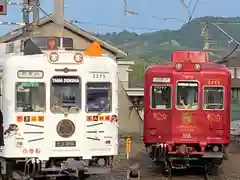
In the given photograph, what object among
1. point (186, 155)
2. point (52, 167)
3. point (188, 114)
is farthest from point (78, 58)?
point (186, 155)

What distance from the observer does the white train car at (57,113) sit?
13234mm

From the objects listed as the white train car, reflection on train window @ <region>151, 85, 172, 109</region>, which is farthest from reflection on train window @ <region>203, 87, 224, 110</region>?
the white train car

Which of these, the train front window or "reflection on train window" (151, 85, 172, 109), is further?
"reflection on train window" (151, 85, 172, 109)

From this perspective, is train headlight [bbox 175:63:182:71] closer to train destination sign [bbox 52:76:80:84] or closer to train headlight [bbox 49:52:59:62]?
train destination sign [bbox 52:76:80:84]

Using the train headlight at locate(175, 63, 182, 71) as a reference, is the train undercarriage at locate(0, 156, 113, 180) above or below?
below

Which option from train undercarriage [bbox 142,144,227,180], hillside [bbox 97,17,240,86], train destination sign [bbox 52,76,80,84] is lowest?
train undercarriage [bbox 142,144,227,180]

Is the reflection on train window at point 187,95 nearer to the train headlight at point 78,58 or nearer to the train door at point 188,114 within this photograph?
the train door at point 188,114

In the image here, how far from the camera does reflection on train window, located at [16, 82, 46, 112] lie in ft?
43.5

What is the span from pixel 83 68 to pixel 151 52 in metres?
67.5

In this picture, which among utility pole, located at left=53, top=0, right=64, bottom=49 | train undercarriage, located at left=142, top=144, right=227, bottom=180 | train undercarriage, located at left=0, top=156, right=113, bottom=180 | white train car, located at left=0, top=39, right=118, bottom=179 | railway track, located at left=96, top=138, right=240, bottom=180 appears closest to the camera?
white train car, located at left=0, top=39, right=118, bottom=179

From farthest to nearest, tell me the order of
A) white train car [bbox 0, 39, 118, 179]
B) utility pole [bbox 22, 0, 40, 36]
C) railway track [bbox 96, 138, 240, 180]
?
1. utility pole [bbox 22, 0, 40, 36]
2. railway track [bbox 96, 138, 240, 180]
3. white train car [bbox 0, 39, 118, 179]

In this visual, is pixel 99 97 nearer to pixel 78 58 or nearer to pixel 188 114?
pixel 78 58

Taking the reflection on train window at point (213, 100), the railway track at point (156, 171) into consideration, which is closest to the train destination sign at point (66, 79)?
the railway track at point (156, 171)

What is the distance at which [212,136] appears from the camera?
1705 cm
